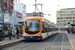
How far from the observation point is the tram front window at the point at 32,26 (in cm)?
1812

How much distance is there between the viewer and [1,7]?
43.3 m

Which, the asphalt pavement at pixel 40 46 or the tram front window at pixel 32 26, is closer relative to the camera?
the asphalt pavement at pixel 40 46

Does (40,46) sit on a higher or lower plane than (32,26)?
lower

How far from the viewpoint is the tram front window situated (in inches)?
714

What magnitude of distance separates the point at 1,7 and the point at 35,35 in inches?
1098

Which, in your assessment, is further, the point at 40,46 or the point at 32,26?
the point at 32,26

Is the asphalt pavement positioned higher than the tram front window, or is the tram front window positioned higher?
the tram front window

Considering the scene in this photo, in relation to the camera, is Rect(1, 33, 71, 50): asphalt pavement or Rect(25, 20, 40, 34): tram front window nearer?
Rect(1, 33, 71, 50): asphalt pavement

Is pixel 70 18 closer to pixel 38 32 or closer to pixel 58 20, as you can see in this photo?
pixel 58 20

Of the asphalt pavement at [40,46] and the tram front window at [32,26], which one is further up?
the tram front window at [32,26]

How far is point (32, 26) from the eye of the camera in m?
18.2

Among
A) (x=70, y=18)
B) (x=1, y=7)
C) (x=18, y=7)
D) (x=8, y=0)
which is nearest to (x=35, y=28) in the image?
(x=1, y=7)

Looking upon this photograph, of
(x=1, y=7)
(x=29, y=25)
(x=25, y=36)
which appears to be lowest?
(x=25, y=36)

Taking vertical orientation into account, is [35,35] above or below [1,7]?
below
